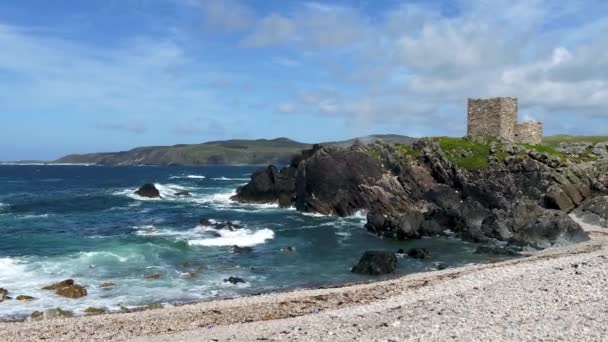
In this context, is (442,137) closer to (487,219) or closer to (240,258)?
(487,219)

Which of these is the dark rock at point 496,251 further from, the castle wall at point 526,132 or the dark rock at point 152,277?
the castle wall at point 526,132

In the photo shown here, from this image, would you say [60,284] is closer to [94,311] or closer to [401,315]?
[94,311]

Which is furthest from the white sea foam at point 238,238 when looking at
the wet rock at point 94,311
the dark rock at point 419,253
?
the wet rock at point 94,311

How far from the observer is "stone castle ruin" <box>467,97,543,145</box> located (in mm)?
69375

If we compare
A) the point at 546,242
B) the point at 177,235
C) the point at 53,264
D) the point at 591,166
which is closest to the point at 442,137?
the point at 591,166

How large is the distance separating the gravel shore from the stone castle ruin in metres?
45.9

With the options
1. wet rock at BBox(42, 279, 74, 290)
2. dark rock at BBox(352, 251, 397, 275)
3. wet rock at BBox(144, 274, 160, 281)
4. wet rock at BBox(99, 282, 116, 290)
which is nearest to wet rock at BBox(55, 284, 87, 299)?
wet rock at BBox(42, 279, 74, 290)

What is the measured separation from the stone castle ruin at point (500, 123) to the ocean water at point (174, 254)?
22042mm

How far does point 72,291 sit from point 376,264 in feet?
55.5

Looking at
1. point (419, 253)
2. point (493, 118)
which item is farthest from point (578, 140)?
point (419, 253)

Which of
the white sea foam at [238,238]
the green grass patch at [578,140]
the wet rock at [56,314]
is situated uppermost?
the green grass patch at [578,140]

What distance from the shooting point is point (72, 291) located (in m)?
29.2

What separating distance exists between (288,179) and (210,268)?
4095 cm

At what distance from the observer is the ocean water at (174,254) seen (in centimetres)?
3034
